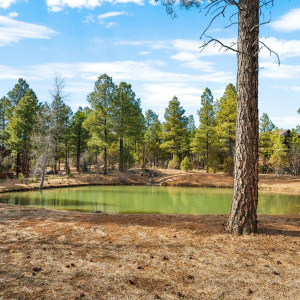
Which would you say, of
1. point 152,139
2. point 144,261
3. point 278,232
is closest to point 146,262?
point 144,261

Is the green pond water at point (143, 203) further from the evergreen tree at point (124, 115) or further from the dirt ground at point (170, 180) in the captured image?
the evergreen tree at point (124, 115)

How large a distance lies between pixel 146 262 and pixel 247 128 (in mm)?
2993

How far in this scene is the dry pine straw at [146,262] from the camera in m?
2.96

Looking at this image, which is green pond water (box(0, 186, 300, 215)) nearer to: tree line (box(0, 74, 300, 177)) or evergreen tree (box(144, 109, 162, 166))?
tree line (box(0, 74, 300, 177))

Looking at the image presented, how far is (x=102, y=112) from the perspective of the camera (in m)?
31.1

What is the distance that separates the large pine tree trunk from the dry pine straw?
40 cm

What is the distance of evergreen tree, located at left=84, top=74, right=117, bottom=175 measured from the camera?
30.7 meters

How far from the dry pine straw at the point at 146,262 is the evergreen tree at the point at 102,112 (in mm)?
25506

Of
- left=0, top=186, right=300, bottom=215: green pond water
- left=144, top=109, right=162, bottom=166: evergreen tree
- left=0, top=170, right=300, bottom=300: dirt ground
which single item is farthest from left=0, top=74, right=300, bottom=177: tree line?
left=0, top=170, right=300, bottom=300: dirt ground

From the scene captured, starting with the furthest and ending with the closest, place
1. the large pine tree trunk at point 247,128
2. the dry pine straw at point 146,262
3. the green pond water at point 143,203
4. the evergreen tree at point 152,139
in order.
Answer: the evergreen tree at point 152,139 → the green pond water at point 143,203 → the large pine tree trunk at point 247,128 → the dry pine straw at point 146,262

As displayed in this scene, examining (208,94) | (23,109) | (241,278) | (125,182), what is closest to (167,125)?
(208,94)

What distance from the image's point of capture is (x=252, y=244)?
455 centimetres

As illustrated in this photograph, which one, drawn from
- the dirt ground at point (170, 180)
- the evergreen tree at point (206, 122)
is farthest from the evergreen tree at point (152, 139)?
the dirt ground at point (170, 180)

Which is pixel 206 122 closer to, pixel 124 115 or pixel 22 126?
pixel 124 115
